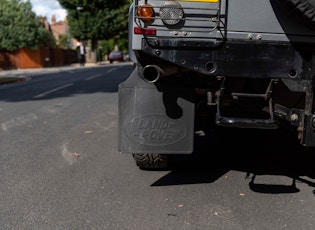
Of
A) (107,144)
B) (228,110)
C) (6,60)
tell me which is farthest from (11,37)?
(228,110)

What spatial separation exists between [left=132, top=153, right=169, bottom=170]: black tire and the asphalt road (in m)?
0.10

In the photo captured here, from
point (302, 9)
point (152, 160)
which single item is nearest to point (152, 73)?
point (152, 160)

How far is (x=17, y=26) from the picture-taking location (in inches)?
1591

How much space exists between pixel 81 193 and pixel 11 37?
129ft

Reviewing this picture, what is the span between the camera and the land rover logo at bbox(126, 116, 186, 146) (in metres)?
4.32

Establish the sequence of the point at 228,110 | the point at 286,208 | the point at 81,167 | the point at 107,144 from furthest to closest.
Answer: the point at 107,144, the point at 81,167, the point at 228,110, the point at 286,208

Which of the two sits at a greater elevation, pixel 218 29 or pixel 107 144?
pixel 218 29

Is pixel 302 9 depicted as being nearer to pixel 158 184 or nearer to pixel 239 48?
pixel 239 48

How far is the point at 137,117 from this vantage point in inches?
171

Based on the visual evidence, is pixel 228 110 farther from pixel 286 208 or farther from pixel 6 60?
pixel 6 60

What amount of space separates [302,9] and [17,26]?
40170 mm

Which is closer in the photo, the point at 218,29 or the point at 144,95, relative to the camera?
the point at 218,29

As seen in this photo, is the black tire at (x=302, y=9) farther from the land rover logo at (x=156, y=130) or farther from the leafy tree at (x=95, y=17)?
the leafy tree at (x=95, y=17)

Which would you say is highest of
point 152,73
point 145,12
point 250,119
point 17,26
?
point 145,12
